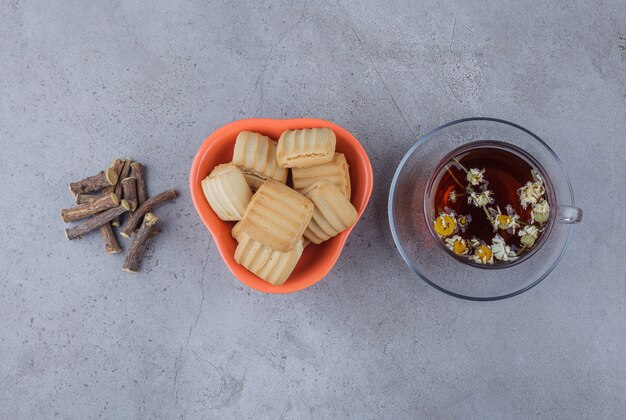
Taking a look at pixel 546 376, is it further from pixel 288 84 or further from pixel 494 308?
pixel 288 84

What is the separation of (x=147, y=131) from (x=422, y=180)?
0.73m

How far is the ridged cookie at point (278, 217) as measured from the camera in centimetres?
122

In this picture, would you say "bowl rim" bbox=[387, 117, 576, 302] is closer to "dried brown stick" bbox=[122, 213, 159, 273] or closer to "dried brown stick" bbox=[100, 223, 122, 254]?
"dried brown stick" bbox=[122, 213, 159, 273]

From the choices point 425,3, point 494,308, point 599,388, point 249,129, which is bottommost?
point 599,388

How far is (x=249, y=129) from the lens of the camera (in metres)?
1.38

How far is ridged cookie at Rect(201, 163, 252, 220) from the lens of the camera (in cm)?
125

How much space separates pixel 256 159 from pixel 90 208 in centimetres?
50

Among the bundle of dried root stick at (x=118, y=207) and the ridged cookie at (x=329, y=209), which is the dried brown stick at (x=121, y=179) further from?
the ridged cookie at (x=329, y=209)

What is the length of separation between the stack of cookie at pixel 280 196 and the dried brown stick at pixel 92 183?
0.36m

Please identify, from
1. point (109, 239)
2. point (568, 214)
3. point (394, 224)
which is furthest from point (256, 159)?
point (568, 214)

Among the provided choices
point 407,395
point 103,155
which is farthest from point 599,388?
point 103,155

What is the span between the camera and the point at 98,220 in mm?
1507

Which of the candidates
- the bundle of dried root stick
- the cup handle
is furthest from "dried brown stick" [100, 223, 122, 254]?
the cup handle

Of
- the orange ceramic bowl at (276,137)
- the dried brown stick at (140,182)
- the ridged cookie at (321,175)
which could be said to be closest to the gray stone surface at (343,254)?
the dried brown stick at (140,182)
